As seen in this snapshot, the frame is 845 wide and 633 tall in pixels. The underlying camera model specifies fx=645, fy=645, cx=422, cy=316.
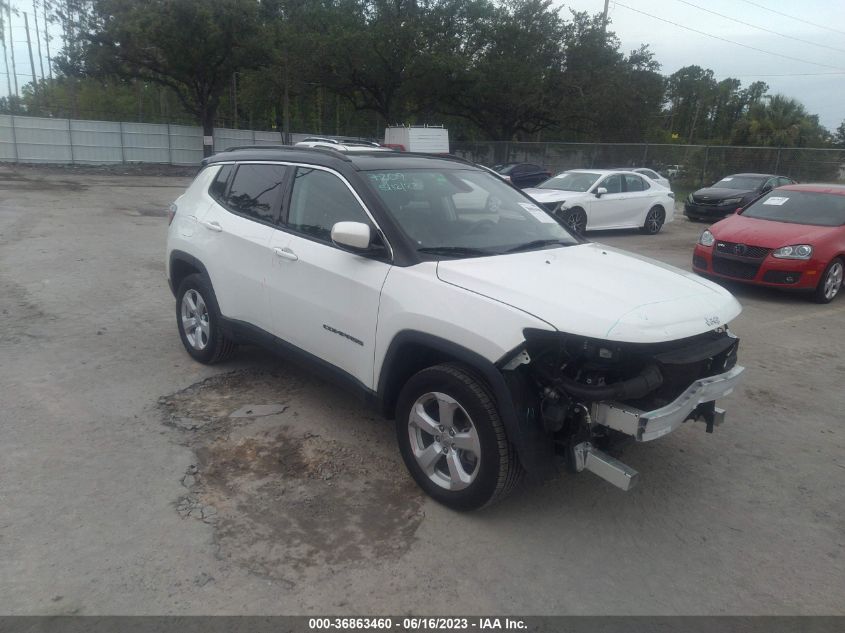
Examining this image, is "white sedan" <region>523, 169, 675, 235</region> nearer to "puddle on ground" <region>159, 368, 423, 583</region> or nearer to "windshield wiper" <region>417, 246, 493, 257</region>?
"puddle on ground" <region>159, 368, 423, 583</region>

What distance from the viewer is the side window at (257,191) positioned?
4648 millimetres

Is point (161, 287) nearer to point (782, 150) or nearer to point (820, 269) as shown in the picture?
point (820, 269)

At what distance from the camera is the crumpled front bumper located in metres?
3.05

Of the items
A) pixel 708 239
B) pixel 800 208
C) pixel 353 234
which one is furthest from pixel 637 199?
pixel 353 234

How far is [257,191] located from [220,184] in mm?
639

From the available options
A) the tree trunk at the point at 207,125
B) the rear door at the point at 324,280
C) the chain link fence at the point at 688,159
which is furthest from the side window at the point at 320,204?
the tree trunk at the point at 207,125

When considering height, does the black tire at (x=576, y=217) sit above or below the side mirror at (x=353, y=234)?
below

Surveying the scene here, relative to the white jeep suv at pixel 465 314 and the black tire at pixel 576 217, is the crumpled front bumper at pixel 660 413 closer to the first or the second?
the white jeep suv at pixel 465 314

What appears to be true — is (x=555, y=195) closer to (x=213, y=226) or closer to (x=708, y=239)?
(x=708, y=239)

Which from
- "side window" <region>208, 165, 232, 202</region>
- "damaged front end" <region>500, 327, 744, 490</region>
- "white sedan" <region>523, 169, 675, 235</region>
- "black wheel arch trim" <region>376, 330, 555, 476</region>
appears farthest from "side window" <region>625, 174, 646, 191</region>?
"black wheel arch trim" <region>376, 330, 555, 476</region>

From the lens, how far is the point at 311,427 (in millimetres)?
4434

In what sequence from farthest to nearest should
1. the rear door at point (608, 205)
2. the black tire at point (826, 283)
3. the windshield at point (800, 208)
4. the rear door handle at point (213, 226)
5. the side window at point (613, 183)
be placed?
the side window at point (613, 183), the rear door at point (608, 205), the windshield at point (800, 208), the black tire at point (826, 283), the rear door handle at point (213, 226)

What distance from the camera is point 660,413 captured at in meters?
3.12

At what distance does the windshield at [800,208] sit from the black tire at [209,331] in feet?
26.4
